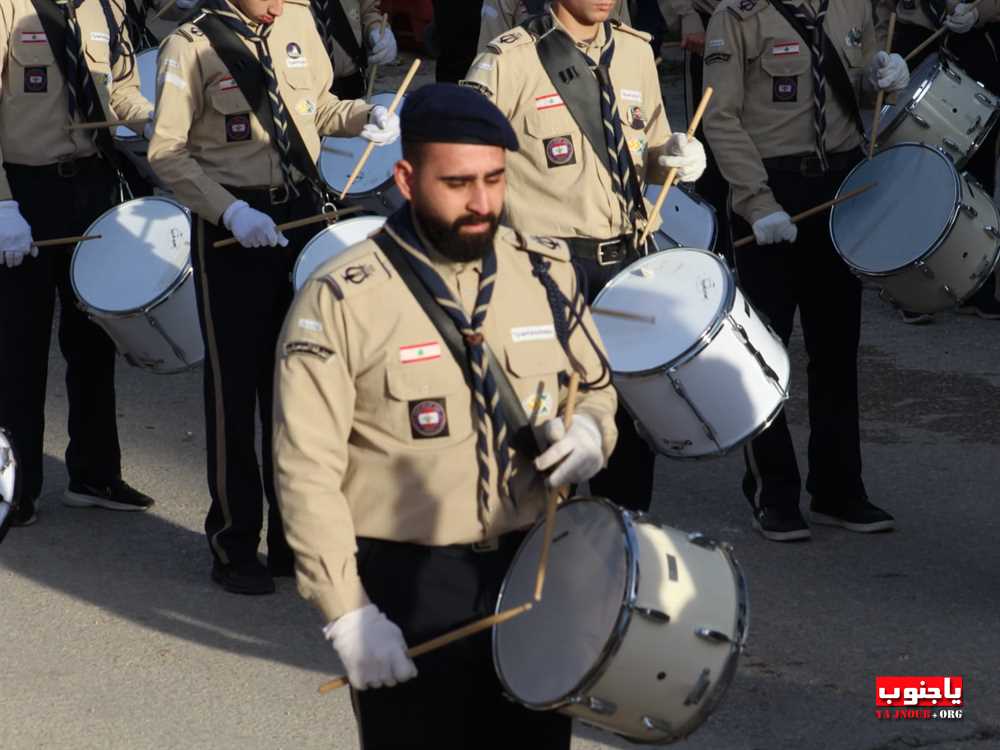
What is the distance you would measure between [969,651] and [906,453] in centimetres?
201

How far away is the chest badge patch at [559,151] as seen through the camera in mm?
5547

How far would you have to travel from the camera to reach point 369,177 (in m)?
7.71

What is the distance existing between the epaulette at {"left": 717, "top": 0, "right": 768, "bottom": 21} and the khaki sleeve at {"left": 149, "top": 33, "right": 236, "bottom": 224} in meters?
1.77

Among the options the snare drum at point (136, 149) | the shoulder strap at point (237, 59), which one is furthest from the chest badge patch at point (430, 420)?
the snare drum at point (136, 149)

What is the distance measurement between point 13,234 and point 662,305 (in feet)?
7.55

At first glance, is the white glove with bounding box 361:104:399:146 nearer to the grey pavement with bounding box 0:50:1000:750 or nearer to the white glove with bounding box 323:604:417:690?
the grey pavement with bounding box 0:50:1000:750

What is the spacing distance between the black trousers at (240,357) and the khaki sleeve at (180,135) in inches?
5.2

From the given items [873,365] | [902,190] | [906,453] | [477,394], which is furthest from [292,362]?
[873,365]

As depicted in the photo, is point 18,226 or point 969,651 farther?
point 18,226

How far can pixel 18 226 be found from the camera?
20.2 feet

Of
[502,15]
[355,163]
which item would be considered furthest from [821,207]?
[502,15]

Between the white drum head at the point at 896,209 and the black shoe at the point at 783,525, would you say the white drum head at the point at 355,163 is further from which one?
the black shoe at the point at 783,525

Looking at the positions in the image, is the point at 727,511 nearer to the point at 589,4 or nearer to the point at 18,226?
the point at 589,4

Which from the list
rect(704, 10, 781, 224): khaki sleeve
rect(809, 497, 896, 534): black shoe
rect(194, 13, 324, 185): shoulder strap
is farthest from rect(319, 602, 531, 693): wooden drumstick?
rect(809, 497, 896, 534): black shoe
